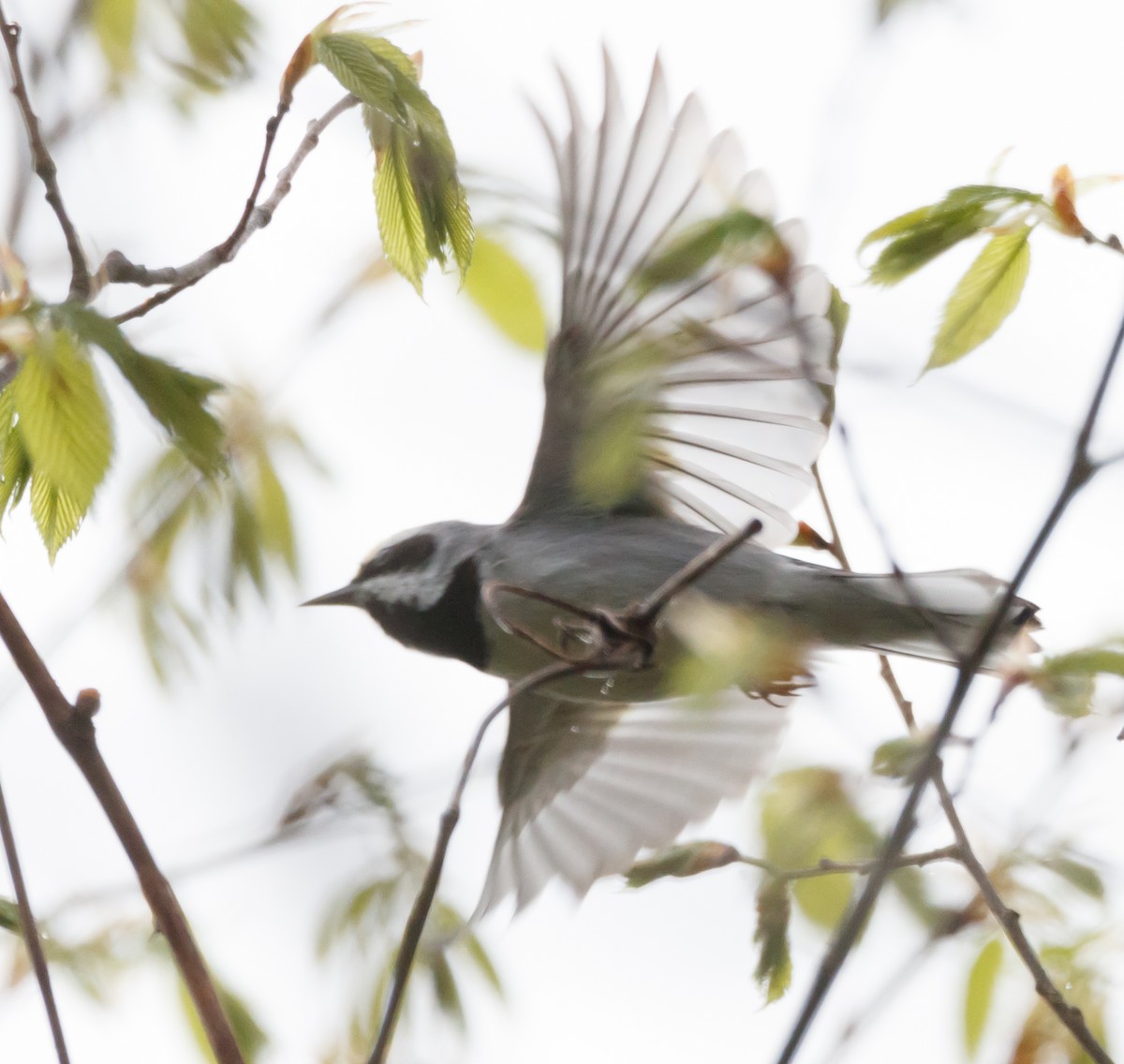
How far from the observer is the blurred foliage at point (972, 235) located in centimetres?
108

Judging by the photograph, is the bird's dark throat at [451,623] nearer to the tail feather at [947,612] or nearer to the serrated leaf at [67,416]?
the tail feather at [947,612]

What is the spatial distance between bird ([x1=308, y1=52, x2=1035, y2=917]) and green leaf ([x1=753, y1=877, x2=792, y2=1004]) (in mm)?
212

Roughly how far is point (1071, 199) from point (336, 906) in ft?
3.15

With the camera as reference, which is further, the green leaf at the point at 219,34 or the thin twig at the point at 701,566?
the green leaf at the point at 219,34

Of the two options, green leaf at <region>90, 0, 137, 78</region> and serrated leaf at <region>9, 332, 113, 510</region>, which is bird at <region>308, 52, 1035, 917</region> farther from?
green leaf at <region>90, 0, 137, 78</region>

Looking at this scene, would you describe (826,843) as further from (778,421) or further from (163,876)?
(778,421)

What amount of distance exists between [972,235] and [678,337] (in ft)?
0.84

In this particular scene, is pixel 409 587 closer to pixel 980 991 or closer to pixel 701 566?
pixel 980 991

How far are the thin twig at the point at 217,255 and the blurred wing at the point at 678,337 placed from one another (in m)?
0.35

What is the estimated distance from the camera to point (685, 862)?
144cm

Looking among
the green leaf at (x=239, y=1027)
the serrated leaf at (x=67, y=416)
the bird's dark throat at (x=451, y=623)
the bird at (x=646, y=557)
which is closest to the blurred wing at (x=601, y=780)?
the bird at (x=646, y=557)

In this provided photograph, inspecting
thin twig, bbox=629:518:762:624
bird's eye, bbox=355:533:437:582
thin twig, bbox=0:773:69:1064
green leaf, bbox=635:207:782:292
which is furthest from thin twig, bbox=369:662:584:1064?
bird's eye, bbox=355:533:437:582

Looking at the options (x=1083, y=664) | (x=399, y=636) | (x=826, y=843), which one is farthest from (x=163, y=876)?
(x=399, y=636)

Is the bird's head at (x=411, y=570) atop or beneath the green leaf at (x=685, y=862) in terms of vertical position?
atop
